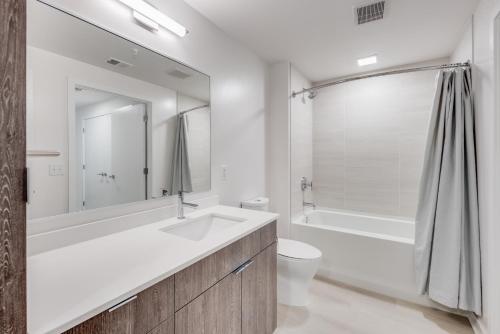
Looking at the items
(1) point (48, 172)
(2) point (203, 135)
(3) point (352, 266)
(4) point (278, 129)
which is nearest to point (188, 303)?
(1) point (48, 172)

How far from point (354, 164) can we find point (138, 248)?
2.88 m

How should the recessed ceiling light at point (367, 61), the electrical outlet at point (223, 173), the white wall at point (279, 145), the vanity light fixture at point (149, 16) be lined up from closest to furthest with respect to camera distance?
1. the vanity light fixture at point (149, 16)
2. the electrical outlet at point (223, 173)
3. the recessed ceiling light at point (367, 61)
4. the white wall at point (279, 145)

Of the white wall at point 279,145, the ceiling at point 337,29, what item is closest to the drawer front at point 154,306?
the ceiling at point 337,29

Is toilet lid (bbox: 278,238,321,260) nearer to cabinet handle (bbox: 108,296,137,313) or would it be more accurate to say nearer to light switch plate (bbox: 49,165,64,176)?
cabinet handle (bbox: 108,296,137,313)

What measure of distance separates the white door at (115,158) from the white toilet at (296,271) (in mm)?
1266

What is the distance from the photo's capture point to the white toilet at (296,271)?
75.8 inches

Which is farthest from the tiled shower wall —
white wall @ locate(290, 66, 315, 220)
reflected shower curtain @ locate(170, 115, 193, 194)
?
reflected shower curtain @ locate(170, 115, 193, 194)

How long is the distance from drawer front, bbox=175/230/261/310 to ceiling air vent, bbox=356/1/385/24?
186 cm

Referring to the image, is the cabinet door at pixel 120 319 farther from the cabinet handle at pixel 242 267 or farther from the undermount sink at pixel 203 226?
the undermount sink at pixel 203 226

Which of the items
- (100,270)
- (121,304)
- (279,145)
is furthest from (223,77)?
(121,304)

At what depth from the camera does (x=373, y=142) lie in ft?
10.0

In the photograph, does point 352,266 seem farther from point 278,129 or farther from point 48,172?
point 48,172

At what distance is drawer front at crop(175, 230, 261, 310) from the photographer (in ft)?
3.13

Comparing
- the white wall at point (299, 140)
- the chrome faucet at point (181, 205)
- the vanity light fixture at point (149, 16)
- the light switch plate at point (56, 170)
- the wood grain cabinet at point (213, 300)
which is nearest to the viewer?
the wood grain cabinet at point (213, 300)
